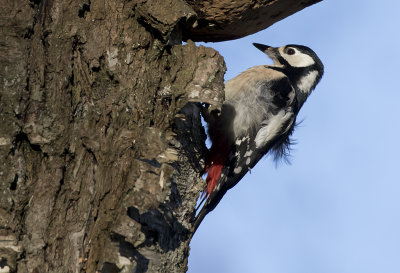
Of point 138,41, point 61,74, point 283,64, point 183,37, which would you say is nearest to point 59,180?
point 61,74

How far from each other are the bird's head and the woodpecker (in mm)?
55

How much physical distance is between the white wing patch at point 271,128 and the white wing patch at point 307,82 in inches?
13.4

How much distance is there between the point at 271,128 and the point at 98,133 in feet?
5.98

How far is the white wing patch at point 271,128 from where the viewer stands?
3361 mm

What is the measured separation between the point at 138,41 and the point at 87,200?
2.49 ft

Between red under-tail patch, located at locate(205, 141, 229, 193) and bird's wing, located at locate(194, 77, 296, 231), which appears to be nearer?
red under-tail patch, located at locate(205, 141, 229, 193)

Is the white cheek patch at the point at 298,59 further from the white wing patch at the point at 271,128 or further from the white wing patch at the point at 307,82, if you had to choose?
the white wing patch at the point at 271,128

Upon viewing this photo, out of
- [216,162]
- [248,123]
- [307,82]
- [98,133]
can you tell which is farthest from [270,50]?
[98,133]

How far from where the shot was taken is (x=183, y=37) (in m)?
2.63

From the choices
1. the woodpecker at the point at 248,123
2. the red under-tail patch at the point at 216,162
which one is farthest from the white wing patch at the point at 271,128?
the red under-tail patch at the point at 216,162

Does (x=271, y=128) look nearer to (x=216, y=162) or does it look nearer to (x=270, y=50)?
(x=216, y=162)

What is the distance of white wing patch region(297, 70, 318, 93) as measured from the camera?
3.71 metres

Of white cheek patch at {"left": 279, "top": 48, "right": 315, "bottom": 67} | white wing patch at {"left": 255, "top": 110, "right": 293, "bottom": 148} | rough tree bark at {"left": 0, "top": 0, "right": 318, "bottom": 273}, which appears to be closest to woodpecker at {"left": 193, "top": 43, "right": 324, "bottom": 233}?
white wing patch at {"left": 255, "top": 110, "right": 293, "bottom": 148}

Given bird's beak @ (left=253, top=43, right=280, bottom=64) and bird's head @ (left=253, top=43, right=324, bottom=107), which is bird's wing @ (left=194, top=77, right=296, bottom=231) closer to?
bird's head @ (left=253, top=43, right=324, bottom=107)
